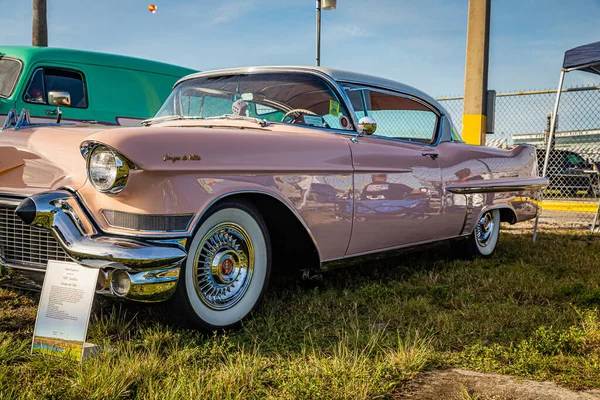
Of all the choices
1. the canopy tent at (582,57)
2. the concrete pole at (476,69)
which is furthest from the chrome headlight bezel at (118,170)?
the concrete pole at (476,69)

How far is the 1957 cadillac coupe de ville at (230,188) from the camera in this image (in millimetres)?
2451

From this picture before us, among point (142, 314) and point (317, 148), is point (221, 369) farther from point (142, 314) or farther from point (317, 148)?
point (317, 148)

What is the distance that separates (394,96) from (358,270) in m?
1.27

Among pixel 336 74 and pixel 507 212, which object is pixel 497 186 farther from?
pixel 336 74

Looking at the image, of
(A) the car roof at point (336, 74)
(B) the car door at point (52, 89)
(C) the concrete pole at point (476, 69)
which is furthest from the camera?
(C) the concrete pole at point (476, 69)

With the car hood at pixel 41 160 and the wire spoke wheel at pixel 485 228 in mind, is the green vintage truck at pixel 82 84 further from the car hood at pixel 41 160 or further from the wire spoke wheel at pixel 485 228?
the wire spoke wheel at pixel 485 228

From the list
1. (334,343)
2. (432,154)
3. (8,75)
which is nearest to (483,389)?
(334,343)

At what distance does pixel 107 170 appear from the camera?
8.14ft

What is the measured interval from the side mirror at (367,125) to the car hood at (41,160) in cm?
152

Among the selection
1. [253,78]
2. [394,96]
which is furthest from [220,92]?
[394,96]

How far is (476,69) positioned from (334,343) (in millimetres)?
8076

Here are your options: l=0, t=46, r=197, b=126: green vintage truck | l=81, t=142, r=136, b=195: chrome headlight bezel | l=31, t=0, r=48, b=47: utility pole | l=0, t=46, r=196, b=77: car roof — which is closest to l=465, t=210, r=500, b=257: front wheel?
l=81, t=142, r=136, b=195: chrome headlight bezel

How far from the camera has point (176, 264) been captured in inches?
97.0

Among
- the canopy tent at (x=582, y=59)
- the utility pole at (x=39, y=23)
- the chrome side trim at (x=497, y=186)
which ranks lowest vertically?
the chrome side trim at (x=497, y=186)
